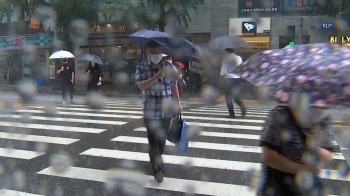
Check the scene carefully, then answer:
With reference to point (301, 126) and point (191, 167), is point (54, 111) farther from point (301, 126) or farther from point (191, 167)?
point (301, 126)

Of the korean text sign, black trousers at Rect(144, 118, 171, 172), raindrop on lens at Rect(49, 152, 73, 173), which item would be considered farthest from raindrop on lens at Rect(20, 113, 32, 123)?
the korean text sign

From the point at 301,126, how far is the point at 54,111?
982cm

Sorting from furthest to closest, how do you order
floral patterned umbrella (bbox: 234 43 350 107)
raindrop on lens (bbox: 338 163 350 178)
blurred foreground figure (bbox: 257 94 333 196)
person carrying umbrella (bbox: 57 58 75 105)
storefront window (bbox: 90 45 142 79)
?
storefront window (bbox: 90 45 142 79)
person carrying umbrella (bbox: 57 58 75 105)
raindrop on lens (bbox: 338 163 350 178)
blurred foreground figure (bbox: 257 94 333 196)
floral patterned umbrella (bbox: 234 43 350 107)

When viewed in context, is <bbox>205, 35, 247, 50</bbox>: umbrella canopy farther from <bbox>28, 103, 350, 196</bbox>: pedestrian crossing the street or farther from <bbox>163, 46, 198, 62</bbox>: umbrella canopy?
<bbox>163, 46, 198, 62</bbox>: umbrella canopy

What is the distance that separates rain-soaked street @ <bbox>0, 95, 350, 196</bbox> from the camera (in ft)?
14.4

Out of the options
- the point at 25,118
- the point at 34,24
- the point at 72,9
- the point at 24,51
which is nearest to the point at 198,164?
the point at 25,118

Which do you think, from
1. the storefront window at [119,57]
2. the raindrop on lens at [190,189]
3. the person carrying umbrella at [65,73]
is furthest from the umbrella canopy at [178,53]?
the storefront window at [119,57]

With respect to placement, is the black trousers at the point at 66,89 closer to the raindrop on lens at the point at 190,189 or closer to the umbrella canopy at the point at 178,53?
the umbrella canopy at the point at 178,53

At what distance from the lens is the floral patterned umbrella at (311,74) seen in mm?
1753

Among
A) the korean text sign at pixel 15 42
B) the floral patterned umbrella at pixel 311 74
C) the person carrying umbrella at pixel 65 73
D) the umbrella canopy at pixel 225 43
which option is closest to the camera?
the floral patterned umbrella at pixel 311 74

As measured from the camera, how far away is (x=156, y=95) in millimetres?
4180

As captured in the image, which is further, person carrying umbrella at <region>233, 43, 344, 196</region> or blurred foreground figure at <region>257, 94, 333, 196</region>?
blurred foreground figure at <region>257, 94, 333, 196</region>

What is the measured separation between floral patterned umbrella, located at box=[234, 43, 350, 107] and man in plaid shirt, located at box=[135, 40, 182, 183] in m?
2.06

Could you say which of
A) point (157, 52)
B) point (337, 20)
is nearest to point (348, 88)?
point (157, 52)
